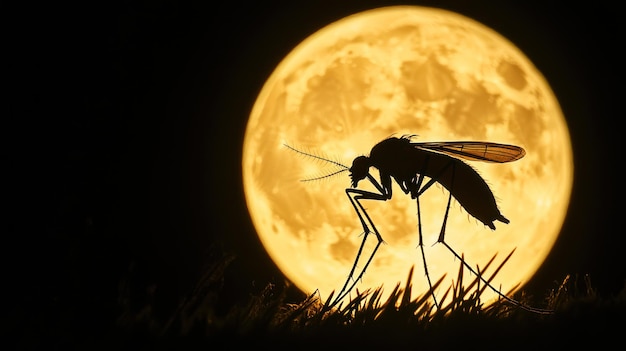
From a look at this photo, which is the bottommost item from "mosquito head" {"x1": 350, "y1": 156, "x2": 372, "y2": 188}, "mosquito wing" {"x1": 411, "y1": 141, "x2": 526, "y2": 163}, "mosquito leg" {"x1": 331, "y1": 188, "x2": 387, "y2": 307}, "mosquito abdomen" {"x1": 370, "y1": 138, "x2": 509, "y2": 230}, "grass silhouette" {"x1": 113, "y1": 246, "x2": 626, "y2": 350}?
"grass silhouette" {"x1": 113, "y1": 246, "x2": 626, "y2": 350}

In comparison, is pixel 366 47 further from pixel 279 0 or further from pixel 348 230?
pixel 279 0

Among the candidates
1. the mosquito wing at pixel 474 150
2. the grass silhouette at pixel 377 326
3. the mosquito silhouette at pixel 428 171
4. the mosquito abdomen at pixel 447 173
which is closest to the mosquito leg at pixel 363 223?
the mosquito silhouette at pixel 428 171

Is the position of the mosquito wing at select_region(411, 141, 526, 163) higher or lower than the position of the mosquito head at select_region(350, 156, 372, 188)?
higher

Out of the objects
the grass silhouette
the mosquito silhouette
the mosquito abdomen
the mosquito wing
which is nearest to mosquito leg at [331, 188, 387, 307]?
the mosquito silhouette

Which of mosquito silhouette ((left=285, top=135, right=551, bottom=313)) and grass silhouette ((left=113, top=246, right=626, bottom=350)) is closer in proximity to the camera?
grass silhouette ((left=113, top=246, right=626, bottom=350))

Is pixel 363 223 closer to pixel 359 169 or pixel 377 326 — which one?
pixel 359 169

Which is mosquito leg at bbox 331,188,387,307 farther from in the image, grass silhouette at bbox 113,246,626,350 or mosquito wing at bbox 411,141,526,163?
grass silhouette at bbox 113,246,626,350
